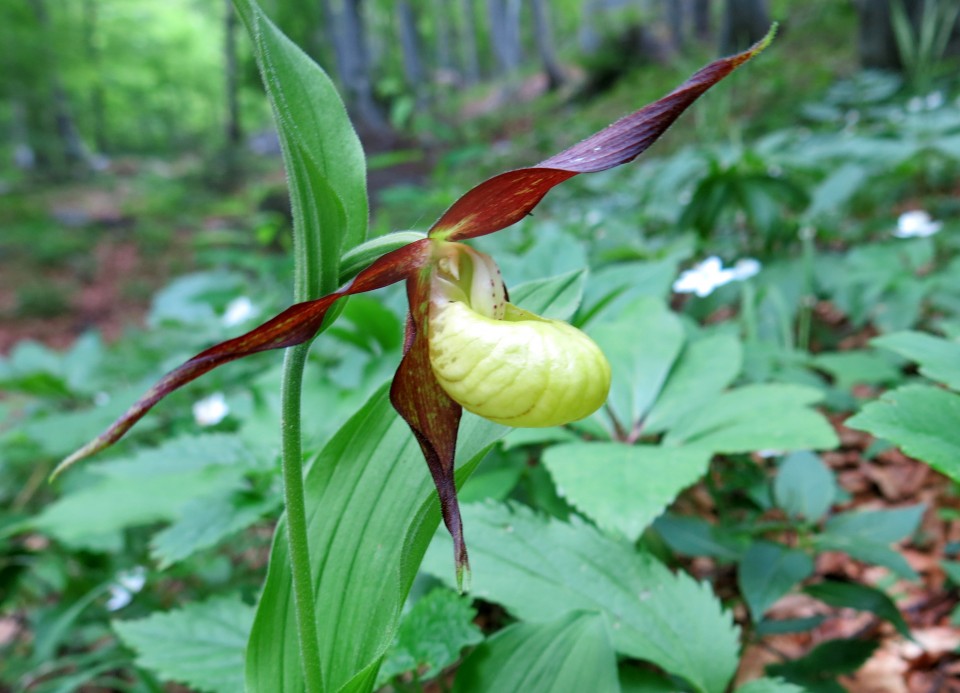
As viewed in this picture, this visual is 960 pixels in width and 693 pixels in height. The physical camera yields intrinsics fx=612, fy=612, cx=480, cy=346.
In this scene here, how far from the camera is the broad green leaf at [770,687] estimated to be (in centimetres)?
67

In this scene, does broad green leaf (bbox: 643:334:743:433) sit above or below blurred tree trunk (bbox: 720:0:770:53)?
below

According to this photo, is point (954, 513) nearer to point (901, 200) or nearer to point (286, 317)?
point (286, 317)

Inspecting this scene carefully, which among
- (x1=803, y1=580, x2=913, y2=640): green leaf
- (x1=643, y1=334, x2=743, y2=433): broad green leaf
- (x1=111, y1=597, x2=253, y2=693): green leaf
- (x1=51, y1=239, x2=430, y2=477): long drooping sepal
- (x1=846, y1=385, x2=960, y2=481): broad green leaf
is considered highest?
(x1=51, y1=239, x2=430, y2=477): long drooping sepal

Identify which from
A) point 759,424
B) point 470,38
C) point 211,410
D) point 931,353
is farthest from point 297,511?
point 470,38

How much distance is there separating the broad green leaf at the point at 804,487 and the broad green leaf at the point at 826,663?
187 millimetres

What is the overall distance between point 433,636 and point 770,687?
0.39m

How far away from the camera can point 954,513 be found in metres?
1.29

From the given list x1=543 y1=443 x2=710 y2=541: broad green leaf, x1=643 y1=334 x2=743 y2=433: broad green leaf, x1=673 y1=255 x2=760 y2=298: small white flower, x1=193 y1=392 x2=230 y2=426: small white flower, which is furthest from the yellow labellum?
x1=193 y1=392 x2=230 y2=426: small white flower

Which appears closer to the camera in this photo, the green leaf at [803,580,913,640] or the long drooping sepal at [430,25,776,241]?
the long drooping sepal at [430,25,776,241]

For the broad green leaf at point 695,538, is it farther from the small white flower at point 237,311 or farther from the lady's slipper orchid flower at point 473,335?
the small white flower at point 237,311

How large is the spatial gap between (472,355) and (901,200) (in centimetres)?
341

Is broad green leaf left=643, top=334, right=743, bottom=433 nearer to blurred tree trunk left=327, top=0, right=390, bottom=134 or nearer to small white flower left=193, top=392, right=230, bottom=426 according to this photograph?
small white flower left=193, top=392, right=230, bottom=426

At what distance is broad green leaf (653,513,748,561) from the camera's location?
96 centimetres

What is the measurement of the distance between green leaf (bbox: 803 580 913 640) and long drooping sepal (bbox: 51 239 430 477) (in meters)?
0.79
